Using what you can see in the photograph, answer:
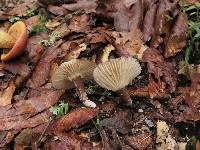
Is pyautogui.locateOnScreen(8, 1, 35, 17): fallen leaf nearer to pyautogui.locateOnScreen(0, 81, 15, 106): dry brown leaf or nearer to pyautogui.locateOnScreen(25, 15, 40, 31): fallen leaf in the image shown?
pyautogui.locateOnScreen(25, 15, 40, 31): fallen leaf

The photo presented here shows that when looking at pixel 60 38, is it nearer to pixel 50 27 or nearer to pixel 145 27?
pixel 50 27

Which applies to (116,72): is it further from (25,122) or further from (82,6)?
(82,6)

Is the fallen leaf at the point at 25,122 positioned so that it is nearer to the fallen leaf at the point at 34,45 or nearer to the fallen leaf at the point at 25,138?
the fallen leaf at the point at 25,138

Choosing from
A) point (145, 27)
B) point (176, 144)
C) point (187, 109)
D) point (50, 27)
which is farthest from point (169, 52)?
point (50, 27)

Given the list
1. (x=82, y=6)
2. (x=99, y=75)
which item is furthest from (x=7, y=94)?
(x=82, y=6)

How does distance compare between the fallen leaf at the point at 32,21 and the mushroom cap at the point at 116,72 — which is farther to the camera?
the fallen leaf at the point at 32,21

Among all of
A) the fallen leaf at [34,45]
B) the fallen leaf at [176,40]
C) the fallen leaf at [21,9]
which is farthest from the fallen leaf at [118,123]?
the fallen leaf at [21,9]

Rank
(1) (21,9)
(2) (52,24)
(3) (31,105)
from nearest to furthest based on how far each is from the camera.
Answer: (3) (31,105)
(2) (52,24)
(1) (21,9)
